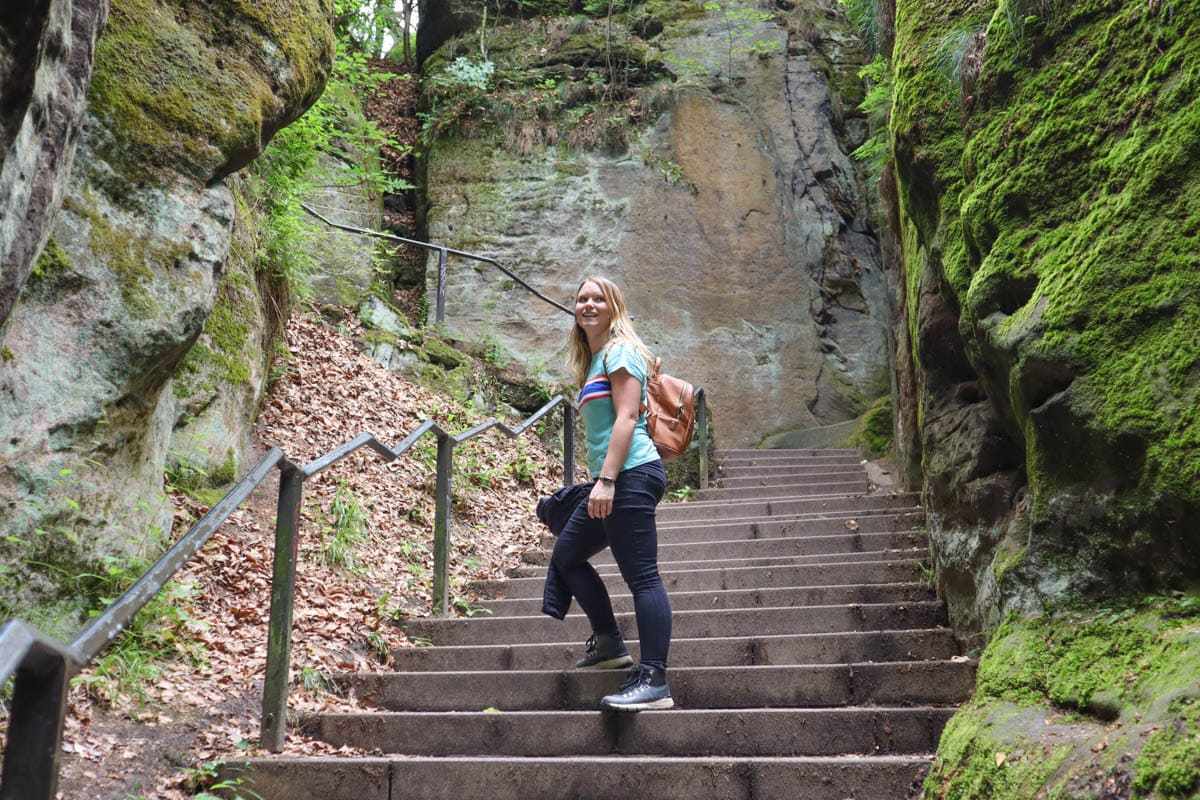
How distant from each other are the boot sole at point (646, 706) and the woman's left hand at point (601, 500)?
74 cm

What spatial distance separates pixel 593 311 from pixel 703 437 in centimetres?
585

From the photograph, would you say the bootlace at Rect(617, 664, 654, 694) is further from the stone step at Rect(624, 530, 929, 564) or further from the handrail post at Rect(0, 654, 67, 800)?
the stone step at Rect(624, 530, 929, 564)

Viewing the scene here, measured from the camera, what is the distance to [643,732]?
3.59 meters

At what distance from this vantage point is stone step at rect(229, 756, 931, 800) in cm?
310

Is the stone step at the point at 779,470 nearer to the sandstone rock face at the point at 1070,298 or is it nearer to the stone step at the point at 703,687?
the sandstone rock face at the point at 1070,298

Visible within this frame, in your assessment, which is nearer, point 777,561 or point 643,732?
point 643,732

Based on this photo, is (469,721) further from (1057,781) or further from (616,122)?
(616,122)

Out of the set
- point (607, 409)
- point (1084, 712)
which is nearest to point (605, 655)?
point (607, 409)

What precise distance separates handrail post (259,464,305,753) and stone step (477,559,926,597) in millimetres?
2056

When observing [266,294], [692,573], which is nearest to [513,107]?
[266,294]

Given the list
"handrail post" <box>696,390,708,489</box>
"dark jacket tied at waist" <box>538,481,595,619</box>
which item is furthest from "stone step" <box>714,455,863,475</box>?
"dark jacket tied at waist" <box>538,481,595,619</box>

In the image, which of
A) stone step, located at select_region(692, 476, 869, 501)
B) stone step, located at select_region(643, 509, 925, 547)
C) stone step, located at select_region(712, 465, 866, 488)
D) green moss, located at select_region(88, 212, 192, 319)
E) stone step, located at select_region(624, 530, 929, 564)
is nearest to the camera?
green moss, located at select_region(88, 212, 192, 319)

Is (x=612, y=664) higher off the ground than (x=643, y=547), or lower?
lower

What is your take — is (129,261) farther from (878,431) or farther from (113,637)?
(878,431)
